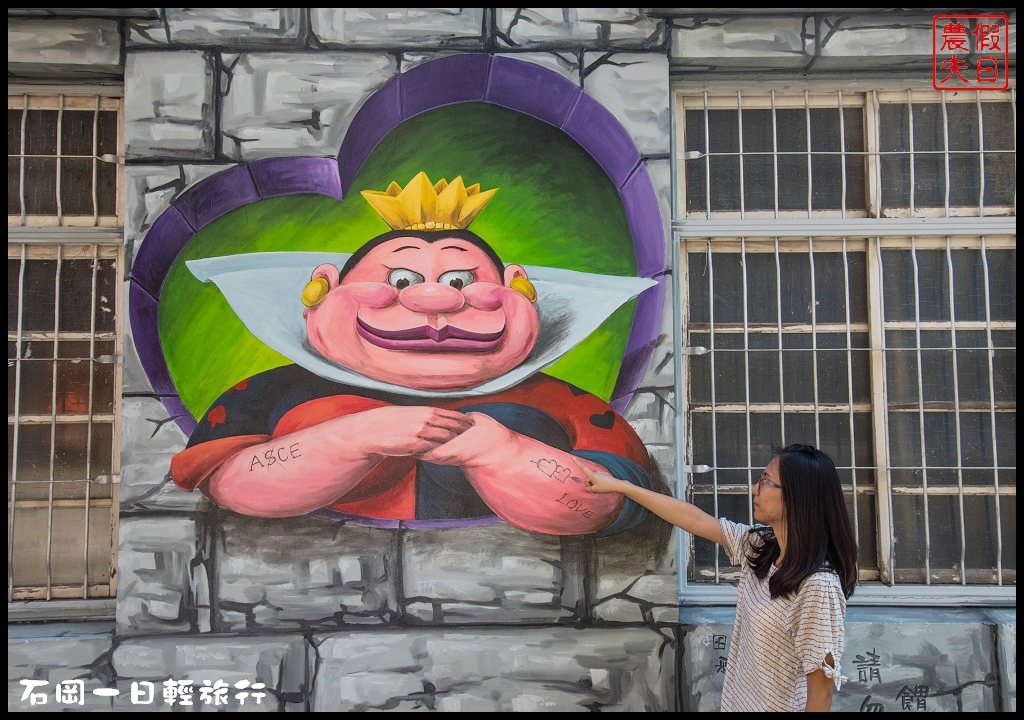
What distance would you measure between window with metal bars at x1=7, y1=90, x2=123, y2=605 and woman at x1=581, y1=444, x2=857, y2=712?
291cm

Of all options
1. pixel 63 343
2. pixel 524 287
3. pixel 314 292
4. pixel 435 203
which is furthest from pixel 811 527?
pixel 63 343

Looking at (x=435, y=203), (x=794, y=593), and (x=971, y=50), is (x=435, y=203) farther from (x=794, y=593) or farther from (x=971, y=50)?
(x=971, y=50)

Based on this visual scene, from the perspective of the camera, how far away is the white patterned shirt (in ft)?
7.20

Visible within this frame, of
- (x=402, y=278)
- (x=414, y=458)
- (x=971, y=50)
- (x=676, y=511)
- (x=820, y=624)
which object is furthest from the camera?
(x=971, y=50)

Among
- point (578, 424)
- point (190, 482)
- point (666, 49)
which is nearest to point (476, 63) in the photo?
point (666, 49)

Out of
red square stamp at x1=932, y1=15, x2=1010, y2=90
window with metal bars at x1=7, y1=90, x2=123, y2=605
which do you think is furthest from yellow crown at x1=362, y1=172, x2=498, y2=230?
red square stamp at x1=932, y1=15, x2=1010, y2=90

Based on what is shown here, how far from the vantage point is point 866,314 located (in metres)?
3.82

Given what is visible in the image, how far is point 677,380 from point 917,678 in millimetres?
1676

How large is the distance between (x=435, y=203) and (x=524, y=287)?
557 millimetres

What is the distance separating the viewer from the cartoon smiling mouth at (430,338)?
352cm

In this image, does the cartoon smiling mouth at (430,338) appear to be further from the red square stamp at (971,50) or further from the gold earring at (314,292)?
the red square stamp at (971,50)

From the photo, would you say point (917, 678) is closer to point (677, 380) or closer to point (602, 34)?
point (677, 380)

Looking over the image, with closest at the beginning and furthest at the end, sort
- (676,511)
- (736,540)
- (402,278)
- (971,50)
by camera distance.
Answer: (736,540) → (676,511) → (402,278) → (971,50)

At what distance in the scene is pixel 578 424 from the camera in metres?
3.51
